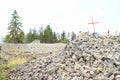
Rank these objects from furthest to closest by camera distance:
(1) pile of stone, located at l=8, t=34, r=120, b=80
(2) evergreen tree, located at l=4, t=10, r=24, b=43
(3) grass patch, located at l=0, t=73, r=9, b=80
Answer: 1. (2) evergreen tree, located at l=4, t=10, r=24, b=43
2. (3) grass patch, located at l=0, t=73, r=9, b=80
3. (1) pile of stone, located at l=8, t=34, r=120, b=80

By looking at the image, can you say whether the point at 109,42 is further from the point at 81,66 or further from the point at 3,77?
the point at 3,77

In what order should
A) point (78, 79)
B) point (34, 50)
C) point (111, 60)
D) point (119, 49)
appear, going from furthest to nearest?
point (34, 50) < point (119, 49) < point (111, 60) < point (78, 79)

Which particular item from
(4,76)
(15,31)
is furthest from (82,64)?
(15,31)

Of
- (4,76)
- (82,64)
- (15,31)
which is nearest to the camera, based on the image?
(82,64)

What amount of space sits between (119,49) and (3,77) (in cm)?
745

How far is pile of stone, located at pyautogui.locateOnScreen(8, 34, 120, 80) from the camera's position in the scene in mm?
16375

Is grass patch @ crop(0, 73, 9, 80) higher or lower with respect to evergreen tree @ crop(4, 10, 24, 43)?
lower

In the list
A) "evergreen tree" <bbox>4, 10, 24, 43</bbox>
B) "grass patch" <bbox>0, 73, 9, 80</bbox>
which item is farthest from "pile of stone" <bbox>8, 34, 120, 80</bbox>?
"evergreen tree" <bbox>4, 10, 24, 43</bbox>

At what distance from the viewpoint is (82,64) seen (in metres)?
17.5

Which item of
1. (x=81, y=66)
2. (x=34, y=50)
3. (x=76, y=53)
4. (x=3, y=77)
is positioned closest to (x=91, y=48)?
(x=76, y=53)

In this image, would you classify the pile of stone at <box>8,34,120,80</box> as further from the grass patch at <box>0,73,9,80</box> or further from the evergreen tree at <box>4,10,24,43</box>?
the evergreen tree at <box>4,10,24,43</box>

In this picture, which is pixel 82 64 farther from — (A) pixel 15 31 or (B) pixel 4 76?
(A) pixel 15 31

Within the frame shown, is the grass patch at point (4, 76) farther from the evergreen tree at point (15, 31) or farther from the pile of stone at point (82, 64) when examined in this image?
the evergreen tree at point (15, 31)

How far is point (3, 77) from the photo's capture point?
2161 centimetres
